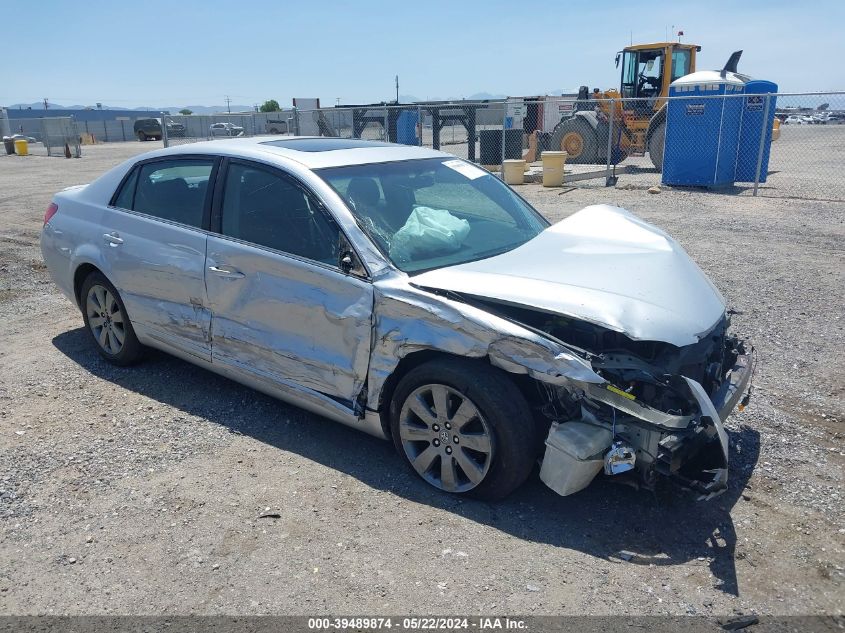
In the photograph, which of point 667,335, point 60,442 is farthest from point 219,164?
point 667,335

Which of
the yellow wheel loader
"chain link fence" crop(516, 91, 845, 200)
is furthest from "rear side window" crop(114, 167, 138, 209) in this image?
the yellow wheel loader

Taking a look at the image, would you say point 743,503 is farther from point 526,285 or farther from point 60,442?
point 60,442

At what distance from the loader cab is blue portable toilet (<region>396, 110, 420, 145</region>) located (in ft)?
19.8

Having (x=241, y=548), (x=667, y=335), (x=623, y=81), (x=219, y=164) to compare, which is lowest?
(x=241, y=548)

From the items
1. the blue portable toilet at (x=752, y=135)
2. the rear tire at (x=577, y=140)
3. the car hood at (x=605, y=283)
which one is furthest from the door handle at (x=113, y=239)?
the rear tire at (x=577, y=140)

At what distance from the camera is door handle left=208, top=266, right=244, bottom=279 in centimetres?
405

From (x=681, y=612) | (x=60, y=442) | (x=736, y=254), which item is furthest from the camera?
(x=736, y=254)

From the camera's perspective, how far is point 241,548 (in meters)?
3.15

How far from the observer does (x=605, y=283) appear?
3354 mm

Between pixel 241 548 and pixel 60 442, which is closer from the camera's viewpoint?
pixel 241 548

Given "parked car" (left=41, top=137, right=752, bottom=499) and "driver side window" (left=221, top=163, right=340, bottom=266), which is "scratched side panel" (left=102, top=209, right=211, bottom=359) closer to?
"parked car" (left=41, top=137, right=752, bottom=499)

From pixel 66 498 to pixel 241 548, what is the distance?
112 centimetres

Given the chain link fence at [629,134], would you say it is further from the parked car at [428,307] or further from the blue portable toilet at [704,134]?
the parked car at [428,307]

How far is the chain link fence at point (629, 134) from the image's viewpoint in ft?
46.6
